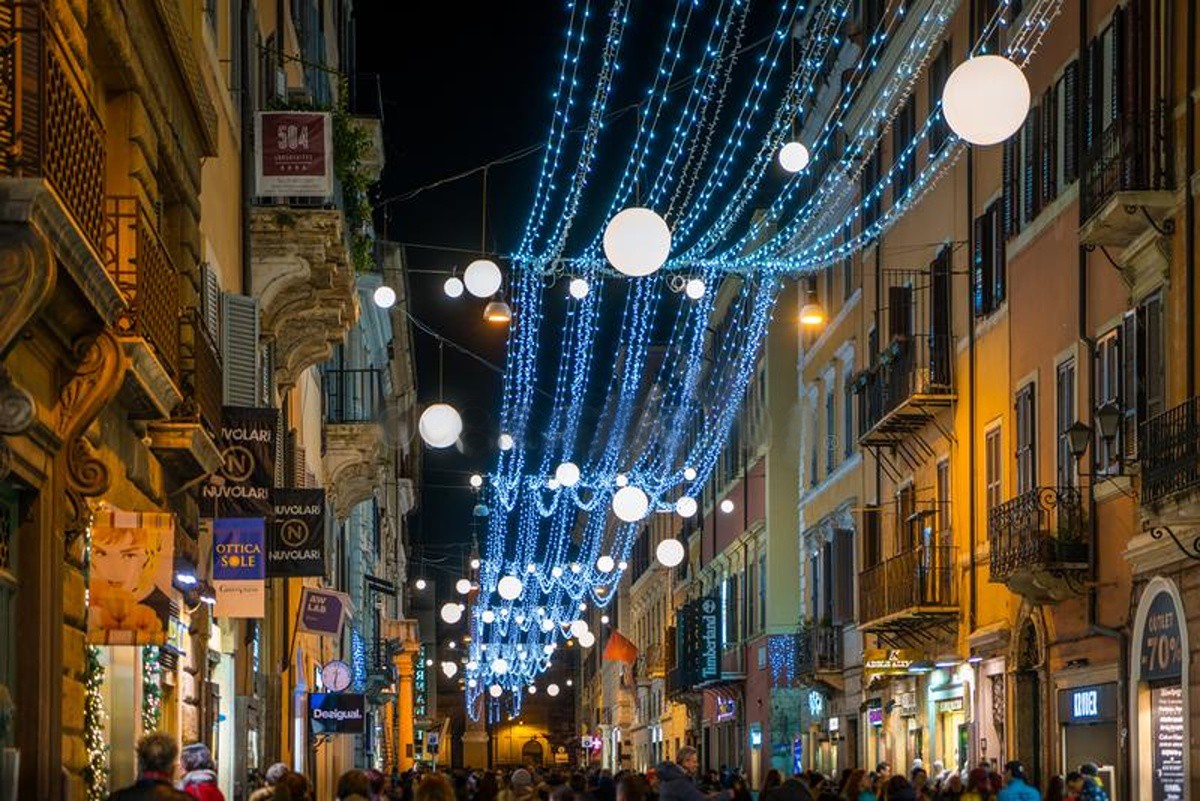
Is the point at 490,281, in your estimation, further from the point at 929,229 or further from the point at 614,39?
the point at 929,229

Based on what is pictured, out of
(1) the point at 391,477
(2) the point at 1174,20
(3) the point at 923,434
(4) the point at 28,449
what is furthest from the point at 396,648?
(4) the point at 28,449

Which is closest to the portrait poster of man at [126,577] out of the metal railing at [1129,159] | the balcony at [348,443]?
the metal railing at [1129,159]

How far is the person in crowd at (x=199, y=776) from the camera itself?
13.7 metres

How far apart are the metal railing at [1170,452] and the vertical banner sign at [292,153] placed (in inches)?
330

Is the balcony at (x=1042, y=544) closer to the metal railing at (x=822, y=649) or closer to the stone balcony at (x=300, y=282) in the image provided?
the stone balcony at (x=300, y=282)

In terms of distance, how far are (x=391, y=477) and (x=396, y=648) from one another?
7.62 metres

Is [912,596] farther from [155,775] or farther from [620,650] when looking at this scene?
[620,650]

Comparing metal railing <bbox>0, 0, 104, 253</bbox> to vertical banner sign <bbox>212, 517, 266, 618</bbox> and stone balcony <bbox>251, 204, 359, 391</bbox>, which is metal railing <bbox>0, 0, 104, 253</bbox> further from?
stone balcony <bbox>251, 204, 359, 391</bbox>

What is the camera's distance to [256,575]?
18.9m

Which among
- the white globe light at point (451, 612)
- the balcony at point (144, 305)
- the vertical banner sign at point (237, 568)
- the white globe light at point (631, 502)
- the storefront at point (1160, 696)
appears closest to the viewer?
the balcony at point (144, 305)

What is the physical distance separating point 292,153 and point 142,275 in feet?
29.7

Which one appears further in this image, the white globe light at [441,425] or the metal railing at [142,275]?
the white globe light at [441,425]

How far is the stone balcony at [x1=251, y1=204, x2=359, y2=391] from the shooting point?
2320 cm

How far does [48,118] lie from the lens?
1001 centimetres
